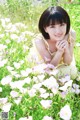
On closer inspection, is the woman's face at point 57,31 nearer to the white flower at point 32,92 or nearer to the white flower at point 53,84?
the white flower at point 53,84

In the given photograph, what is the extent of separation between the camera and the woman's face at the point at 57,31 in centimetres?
335

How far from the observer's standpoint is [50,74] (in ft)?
10.6

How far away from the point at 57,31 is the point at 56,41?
31 cm

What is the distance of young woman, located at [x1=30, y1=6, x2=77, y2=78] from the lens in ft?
11.0

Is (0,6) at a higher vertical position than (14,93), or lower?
higher

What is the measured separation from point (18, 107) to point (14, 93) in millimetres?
153

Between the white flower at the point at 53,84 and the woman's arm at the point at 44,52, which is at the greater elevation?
the woman's arm at the point at 44,52

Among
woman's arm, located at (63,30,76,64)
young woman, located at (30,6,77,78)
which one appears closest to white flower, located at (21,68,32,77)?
young woman, located at (30,6,77,78)

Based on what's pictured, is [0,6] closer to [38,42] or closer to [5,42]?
[5,42]

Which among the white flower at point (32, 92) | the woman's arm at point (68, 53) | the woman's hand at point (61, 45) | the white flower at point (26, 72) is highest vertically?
the woman's hand at point (61, 45)

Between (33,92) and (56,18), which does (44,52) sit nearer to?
(56,18)

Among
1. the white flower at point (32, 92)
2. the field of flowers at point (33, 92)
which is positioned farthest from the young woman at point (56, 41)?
the white flower at point (32, 92)

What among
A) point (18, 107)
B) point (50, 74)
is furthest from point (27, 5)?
point (18, 107)

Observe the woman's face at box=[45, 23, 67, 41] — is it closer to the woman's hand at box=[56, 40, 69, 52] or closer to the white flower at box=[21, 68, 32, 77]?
the woman's hand at box=[56, 40, 69, 52]
